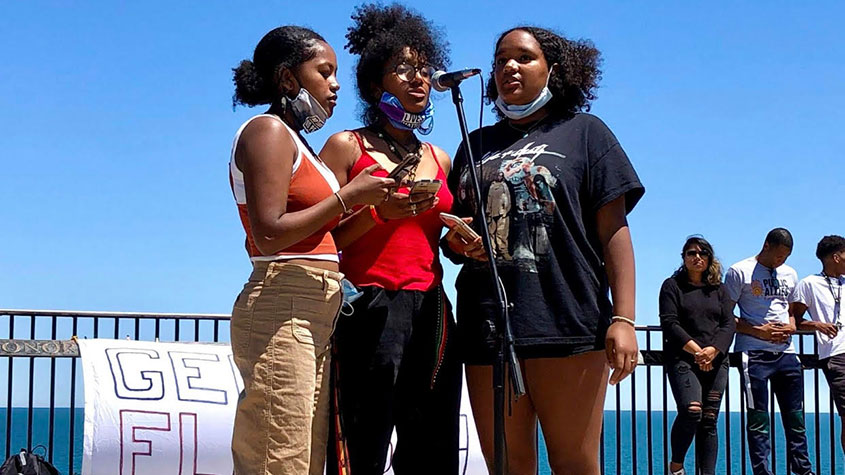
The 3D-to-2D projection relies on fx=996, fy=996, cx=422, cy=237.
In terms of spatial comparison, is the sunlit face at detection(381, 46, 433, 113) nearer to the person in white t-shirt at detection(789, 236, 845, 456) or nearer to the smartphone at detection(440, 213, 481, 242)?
the smartphone at detection(440, 213, 481, 242)

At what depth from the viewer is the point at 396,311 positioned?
133 inches

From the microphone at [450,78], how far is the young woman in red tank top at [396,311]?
330mm

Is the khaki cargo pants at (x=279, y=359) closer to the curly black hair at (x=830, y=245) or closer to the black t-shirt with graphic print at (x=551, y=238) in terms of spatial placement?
the black t-shirt with graphic print at (x=551, y=238)

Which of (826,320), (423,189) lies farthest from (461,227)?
(826,320)

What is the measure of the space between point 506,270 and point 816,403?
607cm

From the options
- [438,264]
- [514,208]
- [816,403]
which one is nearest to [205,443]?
[438,264]

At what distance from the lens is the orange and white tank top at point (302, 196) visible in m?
3.09

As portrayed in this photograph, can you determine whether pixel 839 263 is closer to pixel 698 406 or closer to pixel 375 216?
pixel 698 406

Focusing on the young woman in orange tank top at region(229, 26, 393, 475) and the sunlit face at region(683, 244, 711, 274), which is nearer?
the young woman in orange tank top at region(229, 26, 393, 475)

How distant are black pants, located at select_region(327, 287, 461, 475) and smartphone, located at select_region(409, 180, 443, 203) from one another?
389 mm

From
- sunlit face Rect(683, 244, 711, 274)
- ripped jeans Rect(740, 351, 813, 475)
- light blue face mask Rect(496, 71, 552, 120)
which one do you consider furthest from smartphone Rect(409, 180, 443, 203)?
ripped jeans Rect(740, 351, 813, 475)

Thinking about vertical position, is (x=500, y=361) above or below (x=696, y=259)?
below

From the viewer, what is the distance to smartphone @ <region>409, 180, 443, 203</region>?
124 inches

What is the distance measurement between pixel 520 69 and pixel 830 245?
238 inches
